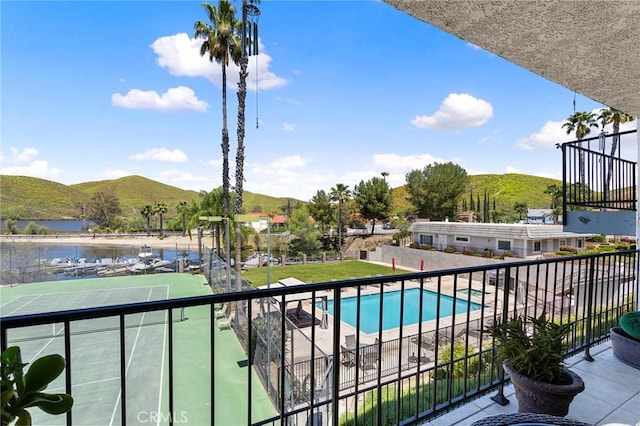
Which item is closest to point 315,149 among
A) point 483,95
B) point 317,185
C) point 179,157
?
point 317,185

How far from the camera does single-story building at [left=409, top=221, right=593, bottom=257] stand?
59.5 ft

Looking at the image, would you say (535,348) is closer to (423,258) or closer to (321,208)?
(423,258)

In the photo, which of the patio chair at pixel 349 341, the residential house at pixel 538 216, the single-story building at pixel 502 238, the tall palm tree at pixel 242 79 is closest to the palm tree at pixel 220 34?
the tall palm tree at pixel 242 79

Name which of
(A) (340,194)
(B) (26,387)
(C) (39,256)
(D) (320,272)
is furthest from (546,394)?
(A) (340,194)

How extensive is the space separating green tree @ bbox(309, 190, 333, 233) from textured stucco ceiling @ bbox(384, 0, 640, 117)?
1165 inches

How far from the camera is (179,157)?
195ft

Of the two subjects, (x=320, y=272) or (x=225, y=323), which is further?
(x=320, y=272)

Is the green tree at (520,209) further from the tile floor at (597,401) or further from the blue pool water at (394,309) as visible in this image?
the tile floor at (597,401)

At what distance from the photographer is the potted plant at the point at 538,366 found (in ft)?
5.24

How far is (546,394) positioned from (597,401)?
776 mm

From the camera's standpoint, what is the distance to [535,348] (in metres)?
1.67

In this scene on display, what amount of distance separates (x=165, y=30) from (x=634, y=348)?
31.2m

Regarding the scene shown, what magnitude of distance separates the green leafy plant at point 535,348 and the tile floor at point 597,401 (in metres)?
0.34

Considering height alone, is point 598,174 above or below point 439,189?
below
